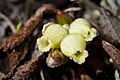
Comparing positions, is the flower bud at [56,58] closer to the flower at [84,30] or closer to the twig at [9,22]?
the flower at [84,30]

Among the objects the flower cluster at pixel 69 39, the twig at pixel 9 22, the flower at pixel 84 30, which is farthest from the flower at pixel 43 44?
the twig at pixel 9 22

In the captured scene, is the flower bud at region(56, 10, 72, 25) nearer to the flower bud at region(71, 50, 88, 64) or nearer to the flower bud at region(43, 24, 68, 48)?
the flower bud at region(43, 24, 68, 48)

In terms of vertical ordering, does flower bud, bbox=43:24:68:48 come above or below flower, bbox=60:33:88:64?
above

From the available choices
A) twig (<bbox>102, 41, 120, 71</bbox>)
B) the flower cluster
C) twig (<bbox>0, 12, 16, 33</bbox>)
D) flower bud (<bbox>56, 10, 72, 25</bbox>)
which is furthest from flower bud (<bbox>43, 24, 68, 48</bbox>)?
twig (<bbox>0, 12, 16, 33</bbox>)

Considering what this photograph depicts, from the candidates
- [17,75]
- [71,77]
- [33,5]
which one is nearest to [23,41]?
[17,75]

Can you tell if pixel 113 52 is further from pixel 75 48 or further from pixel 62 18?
pixel 62 18

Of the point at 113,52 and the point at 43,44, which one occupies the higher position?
the point at 43,44

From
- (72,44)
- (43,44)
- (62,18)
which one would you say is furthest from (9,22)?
(72,44)
